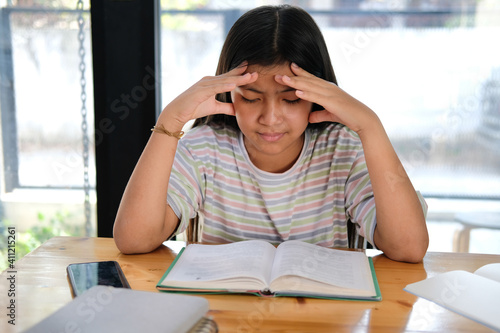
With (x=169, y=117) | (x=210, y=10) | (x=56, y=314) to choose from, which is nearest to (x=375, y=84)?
(x=210, y=10)

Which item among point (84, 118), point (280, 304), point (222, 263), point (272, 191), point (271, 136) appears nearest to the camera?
point (280, 304)

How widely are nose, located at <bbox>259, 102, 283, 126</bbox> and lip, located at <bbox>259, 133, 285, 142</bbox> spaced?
4 cm

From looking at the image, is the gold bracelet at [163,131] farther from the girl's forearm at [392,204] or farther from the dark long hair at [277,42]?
the girl's forearm at [392,204]

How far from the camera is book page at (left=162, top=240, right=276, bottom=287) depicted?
882 millimetres

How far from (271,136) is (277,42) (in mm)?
227

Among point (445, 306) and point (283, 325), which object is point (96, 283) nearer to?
point (283, 325)

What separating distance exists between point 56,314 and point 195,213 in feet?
2.33

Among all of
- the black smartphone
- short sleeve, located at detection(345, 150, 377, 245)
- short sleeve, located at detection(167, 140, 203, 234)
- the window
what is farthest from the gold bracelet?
the window

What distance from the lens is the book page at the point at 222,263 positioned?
2.89 ft

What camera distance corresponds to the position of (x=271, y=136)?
1.22 meters

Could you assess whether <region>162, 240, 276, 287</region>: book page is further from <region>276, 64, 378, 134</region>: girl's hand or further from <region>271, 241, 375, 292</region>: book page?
<region>276, 64, 378, 134</region>: girl's hand

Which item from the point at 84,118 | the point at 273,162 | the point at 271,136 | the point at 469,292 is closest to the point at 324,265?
the point at 469,292

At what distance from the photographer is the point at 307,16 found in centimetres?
130

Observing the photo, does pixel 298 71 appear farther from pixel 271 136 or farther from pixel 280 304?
pixel 280 304
